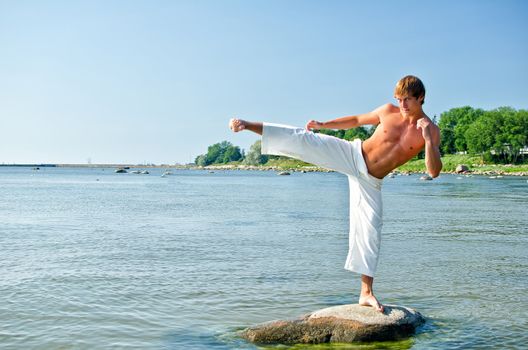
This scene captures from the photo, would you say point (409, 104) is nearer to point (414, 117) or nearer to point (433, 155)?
point (414, 117)

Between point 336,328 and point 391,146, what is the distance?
267cm

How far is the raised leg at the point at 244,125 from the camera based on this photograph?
789 centimetres

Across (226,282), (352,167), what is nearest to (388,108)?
(352,167)

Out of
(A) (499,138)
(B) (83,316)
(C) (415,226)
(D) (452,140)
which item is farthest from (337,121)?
(D) (452,140)

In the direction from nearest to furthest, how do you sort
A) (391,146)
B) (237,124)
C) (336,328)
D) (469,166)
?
(237,124) → (391,146) → (336,328) → (469,166)

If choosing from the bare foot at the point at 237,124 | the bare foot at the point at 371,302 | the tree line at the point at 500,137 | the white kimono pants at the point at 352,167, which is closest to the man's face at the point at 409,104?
the white kimono pants at the point at 352,167

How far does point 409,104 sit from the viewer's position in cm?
830

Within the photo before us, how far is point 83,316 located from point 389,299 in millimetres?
5397

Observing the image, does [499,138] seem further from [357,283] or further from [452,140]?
[357,283]

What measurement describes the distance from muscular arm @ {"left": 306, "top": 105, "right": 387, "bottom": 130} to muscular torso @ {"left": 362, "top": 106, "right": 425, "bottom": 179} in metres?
0.25

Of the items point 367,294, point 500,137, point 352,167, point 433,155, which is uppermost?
point 500,137

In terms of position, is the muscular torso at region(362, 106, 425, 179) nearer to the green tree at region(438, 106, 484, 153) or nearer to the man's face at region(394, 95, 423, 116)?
the man's face at region(394, 95, 423, 116)

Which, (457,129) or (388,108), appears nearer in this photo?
(388,108)

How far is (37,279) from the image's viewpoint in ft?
42.5
